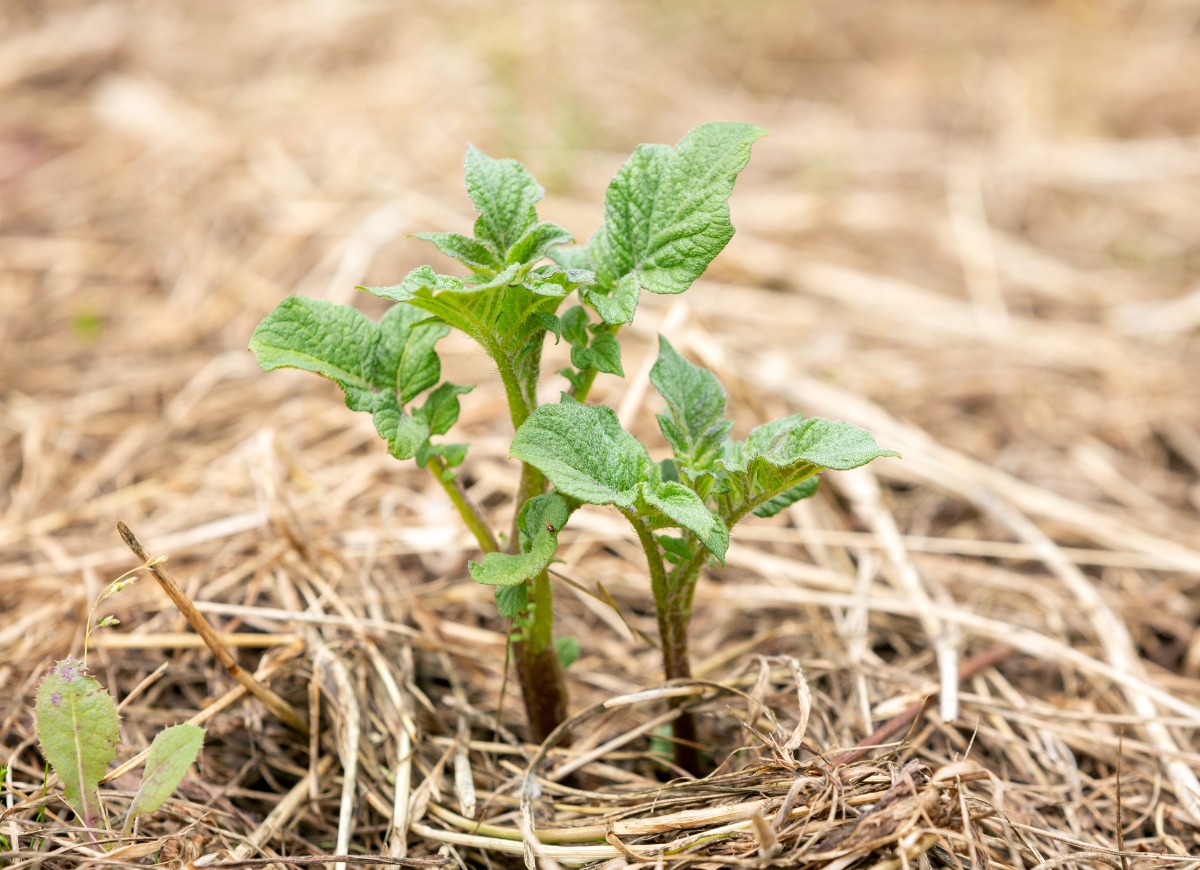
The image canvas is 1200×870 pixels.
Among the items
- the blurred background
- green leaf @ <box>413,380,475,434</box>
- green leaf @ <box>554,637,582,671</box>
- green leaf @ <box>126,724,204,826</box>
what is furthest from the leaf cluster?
the blurred background

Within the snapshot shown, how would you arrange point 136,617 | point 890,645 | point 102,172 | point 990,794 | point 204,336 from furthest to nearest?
point 102,172
point 204,336
point 890,645
point 136,617
point 990,794

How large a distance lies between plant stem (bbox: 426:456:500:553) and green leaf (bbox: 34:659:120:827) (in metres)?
0.62

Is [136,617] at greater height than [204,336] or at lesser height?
lesser

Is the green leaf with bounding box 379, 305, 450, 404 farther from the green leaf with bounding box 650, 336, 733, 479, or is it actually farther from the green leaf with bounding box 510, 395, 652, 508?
the green leaf with bounding box 650, 336, 733, 479

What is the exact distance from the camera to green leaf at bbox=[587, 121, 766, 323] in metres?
1.39

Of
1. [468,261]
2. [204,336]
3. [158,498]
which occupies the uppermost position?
[468,261]

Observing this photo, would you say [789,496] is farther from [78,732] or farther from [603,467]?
[78,732]

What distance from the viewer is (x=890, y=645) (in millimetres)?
2197

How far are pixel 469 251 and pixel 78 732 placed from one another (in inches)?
Answer: 37.6

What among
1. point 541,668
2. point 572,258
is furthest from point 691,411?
point 541,668

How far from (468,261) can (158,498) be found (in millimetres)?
1472

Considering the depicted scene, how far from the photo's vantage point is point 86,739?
1.45 meters

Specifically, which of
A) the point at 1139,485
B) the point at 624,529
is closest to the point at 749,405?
the point at 624,529

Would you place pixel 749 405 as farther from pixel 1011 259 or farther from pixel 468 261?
pixel 1011 259
